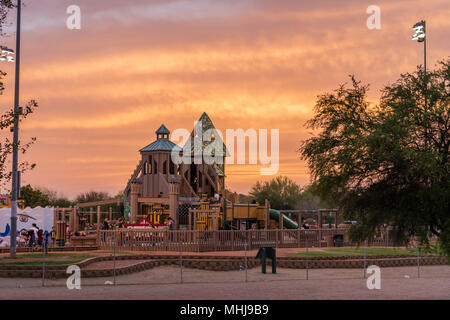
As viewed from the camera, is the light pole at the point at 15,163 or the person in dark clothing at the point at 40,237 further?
the person in dark clothing at the point at 40,237

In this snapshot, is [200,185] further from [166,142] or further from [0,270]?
[0,270]


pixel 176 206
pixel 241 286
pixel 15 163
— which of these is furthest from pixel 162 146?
pixel 241 286

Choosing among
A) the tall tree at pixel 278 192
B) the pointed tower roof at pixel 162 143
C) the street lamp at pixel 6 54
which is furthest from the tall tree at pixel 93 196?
the street lamp at pixel 6 54

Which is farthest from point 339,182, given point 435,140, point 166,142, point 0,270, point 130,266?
point 166,142

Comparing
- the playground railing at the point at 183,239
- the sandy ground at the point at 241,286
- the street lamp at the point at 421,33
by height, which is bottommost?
the sandy ground at the point at 241,286

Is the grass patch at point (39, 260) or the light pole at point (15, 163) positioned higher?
the light pole at point (15, 163)

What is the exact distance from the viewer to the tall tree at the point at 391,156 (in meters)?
17.0

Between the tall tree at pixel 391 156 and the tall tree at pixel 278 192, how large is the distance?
3090 inches

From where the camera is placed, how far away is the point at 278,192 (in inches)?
3957

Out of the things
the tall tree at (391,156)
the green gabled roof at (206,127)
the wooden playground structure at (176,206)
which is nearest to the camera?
the tall tree at (391,156)

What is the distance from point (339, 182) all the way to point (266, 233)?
759 inches

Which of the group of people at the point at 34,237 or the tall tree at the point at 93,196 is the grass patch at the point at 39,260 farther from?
the tall tree at the point at 93,196

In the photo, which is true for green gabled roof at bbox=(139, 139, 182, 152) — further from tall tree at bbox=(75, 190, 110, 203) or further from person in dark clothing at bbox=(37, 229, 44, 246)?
tall tree at bbox=(75, 190, 110, 203)

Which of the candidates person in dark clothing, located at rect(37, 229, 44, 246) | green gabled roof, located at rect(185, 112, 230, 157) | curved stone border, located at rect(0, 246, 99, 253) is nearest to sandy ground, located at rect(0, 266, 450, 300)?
curved stone border, located at rect(0, 246, 99, 253)
